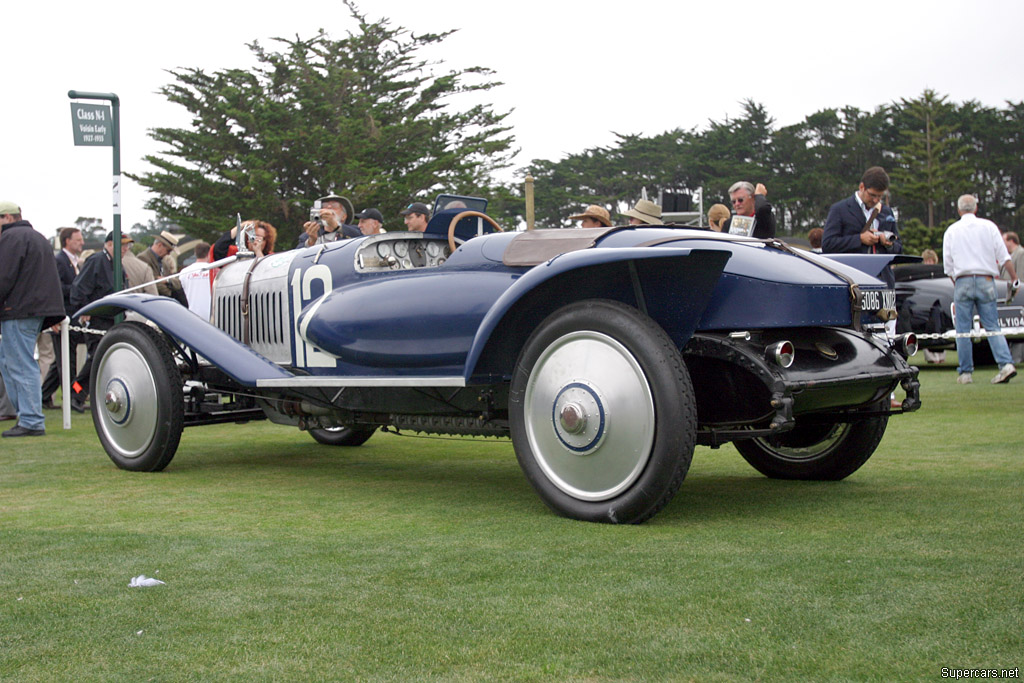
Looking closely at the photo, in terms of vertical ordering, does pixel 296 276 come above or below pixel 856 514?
above

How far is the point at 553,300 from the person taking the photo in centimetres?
408

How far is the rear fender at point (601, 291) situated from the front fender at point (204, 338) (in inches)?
59.0

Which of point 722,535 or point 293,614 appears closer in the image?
point 293,614

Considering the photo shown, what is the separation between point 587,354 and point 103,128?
6.97 metres

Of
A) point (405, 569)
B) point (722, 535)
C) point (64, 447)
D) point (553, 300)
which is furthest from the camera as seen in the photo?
point (64, 447)

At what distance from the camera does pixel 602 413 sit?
367 cm

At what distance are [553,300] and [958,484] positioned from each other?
204cm

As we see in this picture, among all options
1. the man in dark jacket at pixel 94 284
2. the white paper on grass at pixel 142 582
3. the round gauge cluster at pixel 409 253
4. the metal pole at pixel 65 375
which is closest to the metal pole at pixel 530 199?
the round gauge cluster at pixel 409 253

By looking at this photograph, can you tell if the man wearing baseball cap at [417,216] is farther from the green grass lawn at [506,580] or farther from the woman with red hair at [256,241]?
the green grass lawn at [506,580]

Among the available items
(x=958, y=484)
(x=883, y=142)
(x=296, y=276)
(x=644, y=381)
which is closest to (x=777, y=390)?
(x=644, y=381)

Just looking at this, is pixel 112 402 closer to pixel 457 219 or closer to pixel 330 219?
pixel 330 219

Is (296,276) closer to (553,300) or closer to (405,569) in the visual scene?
(553,300)

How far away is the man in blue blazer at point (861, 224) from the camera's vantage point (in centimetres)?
709

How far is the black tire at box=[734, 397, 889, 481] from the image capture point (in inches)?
179
